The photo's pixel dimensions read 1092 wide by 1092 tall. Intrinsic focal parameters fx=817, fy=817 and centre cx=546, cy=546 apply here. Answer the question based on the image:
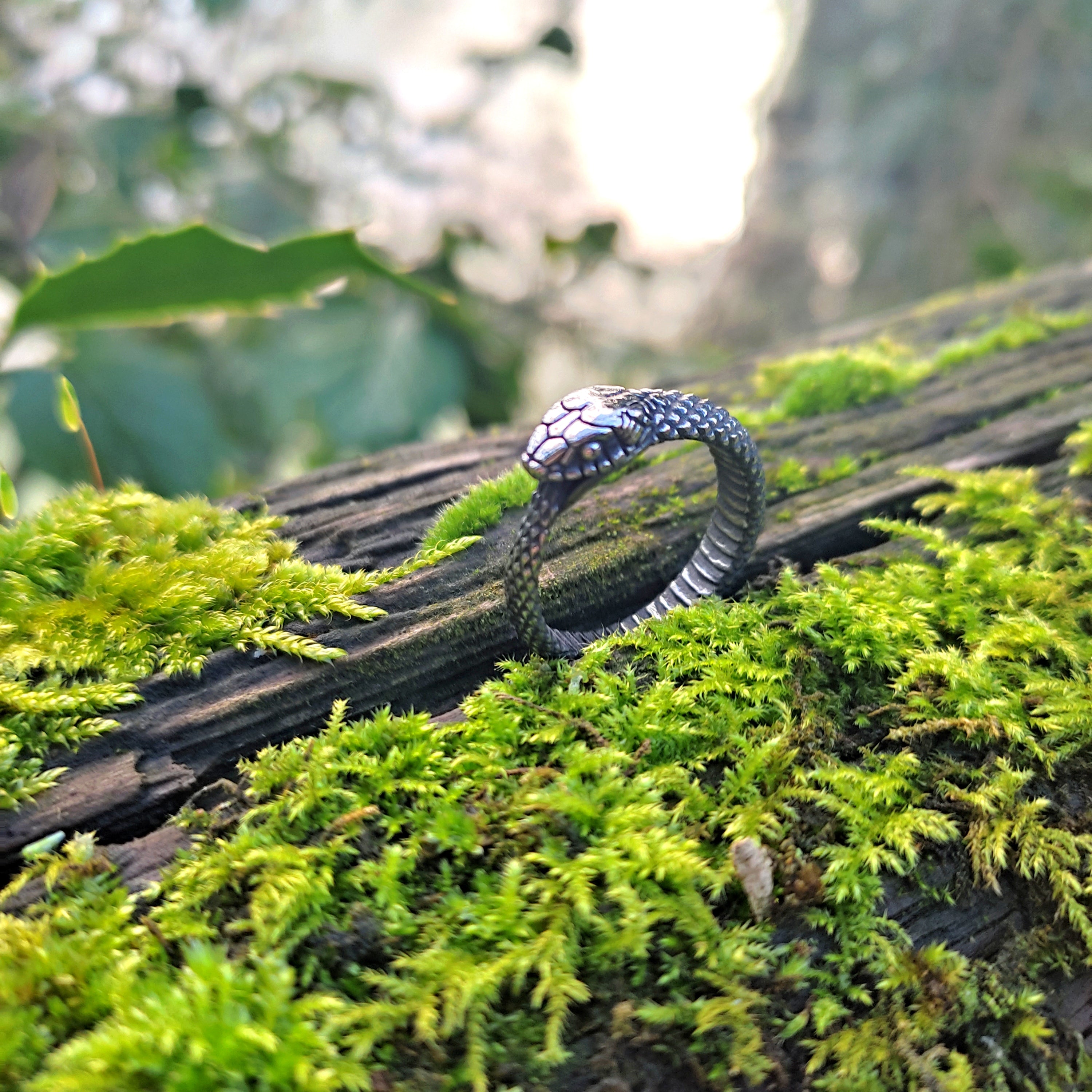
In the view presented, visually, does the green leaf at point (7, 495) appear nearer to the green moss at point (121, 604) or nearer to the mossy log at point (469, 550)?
the green moss at point (121, 604)

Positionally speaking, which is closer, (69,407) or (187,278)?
(69,407)

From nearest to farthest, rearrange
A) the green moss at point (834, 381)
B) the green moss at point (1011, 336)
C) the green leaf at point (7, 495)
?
1. the green leaf at point (7, 495)
2. the green moss at point (834, 381)
3. the green moss at point (1011, 336)

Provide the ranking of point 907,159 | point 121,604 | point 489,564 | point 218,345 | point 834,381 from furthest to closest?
point 907,159 < point 218,345 < point 834,381 < point 489,564 < point 121,604

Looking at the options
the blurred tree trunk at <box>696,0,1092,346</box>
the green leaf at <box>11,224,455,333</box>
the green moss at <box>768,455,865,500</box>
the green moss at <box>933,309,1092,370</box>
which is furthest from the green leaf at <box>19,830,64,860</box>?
the blurred tree trunk at <box>696,0,1092,346</box>

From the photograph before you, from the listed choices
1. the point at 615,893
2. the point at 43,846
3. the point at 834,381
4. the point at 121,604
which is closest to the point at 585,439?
the point at 615,893

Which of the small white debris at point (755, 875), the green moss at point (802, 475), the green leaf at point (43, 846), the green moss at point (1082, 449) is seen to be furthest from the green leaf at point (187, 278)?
the green moss at point (1082, 449)

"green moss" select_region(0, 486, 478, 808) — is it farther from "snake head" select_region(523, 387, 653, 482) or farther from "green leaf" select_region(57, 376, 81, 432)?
"snake head" select_region(523, 387, 653, 482)

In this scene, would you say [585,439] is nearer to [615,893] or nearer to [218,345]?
[615,893]
